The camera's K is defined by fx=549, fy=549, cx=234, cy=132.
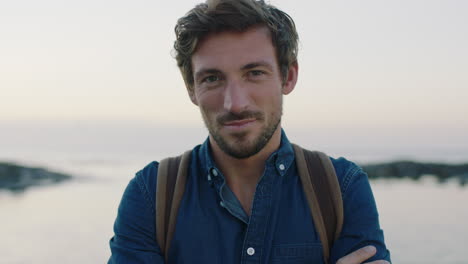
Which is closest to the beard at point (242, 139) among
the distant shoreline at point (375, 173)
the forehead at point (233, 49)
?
the forehead at point (233, 49)

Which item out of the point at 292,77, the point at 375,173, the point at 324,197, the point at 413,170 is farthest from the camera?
the point at 413,170

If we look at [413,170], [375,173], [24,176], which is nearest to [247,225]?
[24,176]

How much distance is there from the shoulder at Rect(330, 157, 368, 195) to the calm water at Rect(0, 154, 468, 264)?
6615mm

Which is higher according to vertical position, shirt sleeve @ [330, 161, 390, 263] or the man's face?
the man's face

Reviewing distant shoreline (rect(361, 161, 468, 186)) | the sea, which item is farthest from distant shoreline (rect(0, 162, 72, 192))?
distant shoreline (rect(361, 161, 468, 186))

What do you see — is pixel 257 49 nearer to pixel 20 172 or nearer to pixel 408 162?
pixel 20 172

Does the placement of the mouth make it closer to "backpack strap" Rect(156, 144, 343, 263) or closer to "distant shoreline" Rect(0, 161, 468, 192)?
"backpack strap" Rect(156, 144, 343, 263)

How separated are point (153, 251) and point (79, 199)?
14.2 meters

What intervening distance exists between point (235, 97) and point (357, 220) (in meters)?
→ 0.87

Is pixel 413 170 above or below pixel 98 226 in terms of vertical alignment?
above

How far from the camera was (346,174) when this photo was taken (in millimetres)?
2820

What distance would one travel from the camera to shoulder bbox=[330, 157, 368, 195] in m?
2.79

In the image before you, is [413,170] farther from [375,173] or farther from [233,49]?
[233,49]

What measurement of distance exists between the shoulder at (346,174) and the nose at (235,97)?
0.58m
